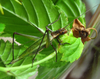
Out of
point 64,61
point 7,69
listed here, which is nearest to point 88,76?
point 64,61

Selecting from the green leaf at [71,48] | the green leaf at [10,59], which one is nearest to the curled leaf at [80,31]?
the green leaf at [71,48]

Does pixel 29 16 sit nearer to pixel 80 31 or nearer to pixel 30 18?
pixel 30 18

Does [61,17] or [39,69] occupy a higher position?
[61,17]

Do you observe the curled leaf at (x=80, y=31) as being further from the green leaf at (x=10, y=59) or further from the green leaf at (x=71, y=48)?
the green leaf at (x=10, y=59)

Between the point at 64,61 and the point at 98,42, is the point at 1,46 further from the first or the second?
the point at 98,42

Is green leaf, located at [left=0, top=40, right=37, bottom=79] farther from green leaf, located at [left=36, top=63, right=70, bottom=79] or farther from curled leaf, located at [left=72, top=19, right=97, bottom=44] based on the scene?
curled leaf, located at [left=72, top=19, right=97, bottom=44]

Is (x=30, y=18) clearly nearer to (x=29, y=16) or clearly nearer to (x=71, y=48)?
(x=29, y=16)

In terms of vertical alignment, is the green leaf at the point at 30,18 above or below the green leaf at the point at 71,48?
above

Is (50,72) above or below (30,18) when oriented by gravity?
below

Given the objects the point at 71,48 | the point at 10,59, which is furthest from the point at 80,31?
the point at 10,59

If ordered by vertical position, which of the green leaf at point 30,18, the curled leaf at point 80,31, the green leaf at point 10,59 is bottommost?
the green leaf at point 10,59

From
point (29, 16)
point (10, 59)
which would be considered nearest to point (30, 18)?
point (29, 16)
